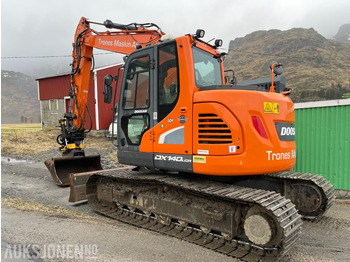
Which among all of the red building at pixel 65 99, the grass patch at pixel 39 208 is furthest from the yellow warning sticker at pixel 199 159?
the red building at pixel 65 99

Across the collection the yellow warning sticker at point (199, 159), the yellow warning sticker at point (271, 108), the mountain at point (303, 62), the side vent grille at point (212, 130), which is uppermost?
the mountain at point (303, 62)

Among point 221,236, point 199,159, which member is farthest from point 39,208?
point 221,236

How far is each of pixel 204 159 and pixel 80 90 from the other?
4868 mm

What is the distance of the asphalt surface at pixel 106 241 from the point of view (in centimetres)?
392

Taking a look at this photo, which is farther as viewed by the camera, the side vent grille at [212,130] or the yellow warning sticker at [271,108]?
the yellow warning sticker at [271,108]

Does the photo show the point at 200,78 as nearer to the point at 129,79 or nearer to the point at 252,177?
the point at 129,79

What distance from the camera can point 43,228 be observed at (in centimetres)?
480

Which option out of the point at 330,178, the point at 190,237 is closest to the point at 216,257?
the point at 190,237

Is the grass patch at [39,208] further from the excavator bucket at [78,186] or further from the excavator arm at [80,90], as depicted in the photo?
the excavator arm at [80,90]

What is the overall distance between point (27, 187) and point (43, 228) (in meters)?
3.67

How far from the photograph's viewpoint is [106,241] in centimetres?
438

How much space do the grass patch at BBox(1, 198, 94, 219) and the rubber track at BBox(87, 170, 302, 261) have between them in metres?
0.94

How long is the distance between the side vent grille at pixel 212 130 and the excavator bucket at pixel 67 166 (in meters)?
4.87

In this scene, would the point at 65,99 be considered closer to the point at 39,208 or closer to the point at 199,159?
the point at 39,208
